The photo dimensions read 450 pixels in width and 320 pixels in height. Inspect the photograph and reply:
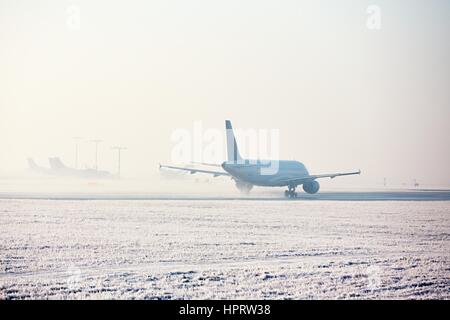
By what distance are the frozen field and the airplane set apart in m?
25.2

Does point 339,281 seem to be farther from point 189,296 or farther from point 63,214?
point 63,214

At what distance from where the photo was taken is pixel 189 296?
43.5 ft

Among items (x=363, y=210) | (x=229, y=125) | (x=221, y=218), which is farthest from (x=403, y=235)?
(x=229, y=125)

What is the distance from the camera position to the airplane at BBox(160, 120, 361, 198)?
60.6 meters

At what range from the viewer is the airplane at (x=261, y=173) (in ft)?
199

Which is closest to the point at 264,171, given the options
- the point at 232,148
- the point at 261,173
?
the point at 261,173

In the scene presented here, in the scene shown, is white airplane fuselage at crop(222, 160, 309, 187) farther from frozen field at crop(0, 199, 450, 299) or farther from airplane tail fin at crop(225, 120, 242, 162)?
frozen field at crop(0, 199, 450, 299)

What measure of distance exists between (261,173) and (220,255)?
42.5 meters

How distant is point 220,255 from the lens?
19391 millimetres

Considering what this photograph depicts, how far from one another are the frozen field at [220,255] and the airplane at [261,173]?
25240 millimetres

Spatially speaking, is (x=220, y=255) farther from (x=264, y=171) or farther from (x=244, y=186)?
(x=244, y=186)

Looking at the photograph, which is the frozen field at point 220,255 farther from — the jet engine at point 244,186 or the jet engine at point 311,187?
the jet engine at point 311,187

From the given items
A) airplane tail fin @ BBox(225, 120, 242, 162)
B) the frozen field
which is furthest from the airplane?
the frozen field

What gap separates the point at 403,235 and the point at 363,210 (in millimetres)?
14541
